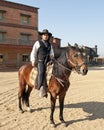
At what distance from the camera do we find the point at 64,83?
754 centimetres

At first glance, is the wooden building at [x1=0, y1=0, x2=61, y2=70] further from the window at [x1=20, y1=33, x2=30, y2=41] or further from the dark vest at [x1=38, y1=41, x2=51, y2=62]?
the dark vest at [x1=38, y1=41, x2=51, y2=62]

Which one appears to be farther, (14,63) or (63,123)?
(14,63)

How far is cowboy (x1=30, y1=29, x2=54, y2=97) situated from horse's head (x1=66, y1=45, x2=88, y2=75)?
758 millimetres

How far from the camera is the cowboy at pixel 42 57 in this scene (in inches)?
307

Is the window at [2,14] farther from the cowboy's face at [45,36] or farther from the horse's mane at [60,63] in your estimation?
the horse's mane at [60,63]

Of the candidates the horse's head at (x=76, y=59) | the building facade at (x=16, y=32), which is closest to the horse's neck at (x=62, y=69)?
the horse's head at (x=76, y=59)

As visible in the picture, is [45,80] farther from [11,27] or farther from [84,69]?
[11,27]

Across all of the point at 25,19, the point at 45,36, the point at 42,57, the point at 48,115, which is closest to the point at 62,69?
the point at 42,57

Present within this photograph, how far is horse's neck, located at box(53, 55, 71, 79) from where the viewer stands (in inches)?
296

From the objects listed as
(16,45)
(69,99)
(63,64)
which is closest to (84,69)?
(63,64)

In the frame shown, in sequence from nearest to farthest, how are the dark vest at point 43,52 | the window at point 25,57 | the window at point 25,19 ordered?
the dark vest at point 43,52 < the window at point 25,57 < the window at point 25,19

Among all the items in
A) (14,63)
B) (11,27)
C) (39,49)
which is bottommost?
(14,63)

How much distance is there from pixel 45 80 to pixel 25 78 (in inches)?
63.5

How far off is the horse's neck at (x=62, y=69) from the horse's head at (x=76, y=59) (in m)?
0.16
